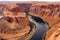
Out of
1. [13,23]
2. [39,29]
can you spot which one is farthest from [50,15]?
[13,23]

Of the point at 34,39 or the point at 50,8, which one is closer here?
the point at 34,39

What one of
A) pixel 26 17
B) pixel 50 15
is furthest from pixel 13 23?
pixel 50 15

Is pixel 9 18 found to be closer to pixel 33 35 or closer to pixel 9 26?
pixel 9 26

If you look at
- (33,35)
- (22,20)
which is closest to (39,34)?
(33,35)

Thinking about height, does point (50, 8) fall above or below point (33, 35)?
above

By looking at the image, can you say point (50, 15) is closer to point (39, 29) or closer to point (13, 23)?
point (39, 29)

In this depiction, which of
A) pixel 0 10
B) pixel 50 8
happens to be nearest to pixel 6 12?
pixel 0 10

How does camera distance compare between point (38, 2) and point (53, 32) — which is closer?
point (53, 32)

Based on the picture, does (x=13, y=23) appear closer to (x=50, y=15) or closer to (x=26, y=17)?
(x=26, y=17)

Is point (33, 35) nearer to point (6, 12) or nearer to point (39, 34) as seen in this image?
point (39, 34)
